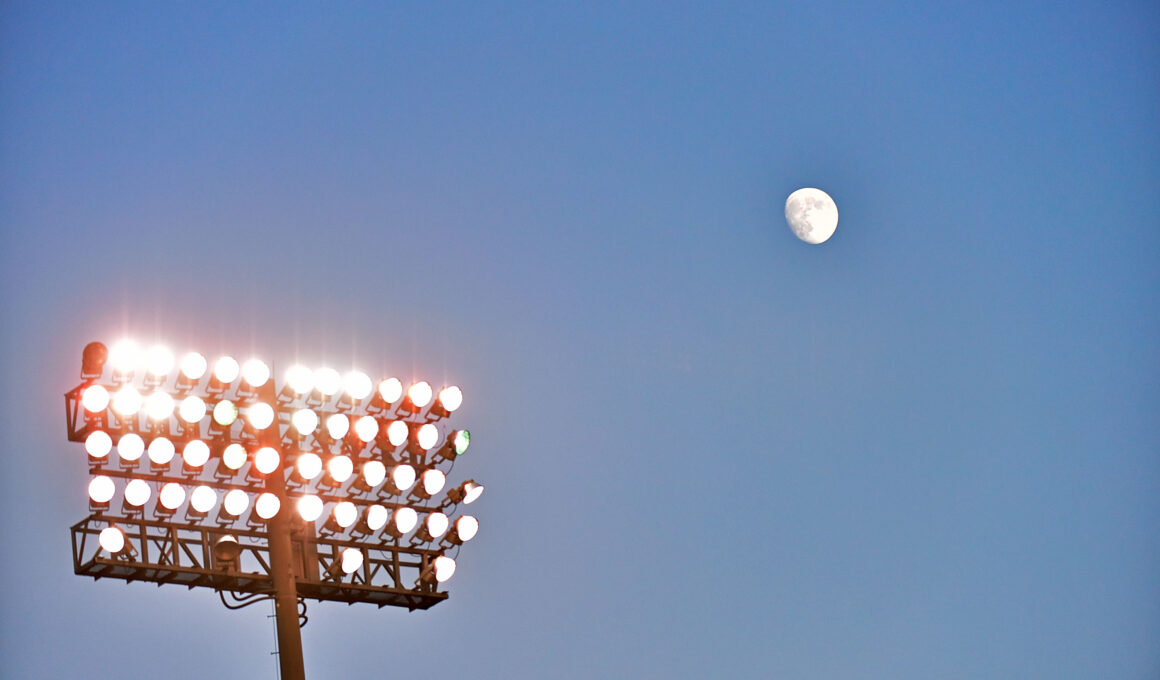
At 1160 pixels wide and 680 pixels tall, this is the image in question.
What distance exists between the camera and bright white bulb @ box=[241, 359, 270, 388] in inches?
767

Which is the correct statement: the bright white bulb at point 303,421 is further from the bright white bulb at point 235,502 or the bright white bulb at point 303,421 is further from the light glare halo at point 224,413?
the bright white bulb at point 235,502

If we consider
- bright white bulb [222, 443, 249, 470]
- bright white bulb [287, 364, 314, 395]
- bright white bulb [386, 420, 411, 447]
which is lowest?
bright white bulb [222, 443, 249, 470]

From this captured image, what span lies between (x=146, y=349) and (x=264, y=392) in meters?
1.67

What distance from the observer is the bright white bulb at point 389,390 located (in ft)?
66.9

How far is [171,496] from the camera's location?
61.6 feet

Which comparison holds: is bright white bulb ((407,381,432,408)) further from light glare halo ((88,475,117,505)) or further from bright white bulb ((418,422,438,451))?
light glare halo ((88,475,117,505))

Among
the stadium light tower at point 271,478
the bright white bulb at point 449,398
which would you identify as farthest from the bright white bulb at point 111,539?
the bright white bulb at point 449,398

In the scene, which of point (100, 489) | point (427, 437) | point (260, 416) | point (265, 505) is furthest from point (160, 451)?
point (427, 437)

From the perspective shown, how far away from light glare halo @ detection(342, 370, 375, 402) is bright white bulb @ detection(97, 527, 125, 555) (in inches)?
146

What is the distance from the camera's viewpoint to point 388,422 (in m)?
20.3

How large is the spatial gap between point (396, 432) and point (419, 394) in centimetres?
72

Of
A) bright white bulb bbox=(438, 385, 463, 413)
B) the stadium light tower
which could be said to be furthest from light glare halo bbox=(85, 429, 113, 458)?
bright white bulb bbox=(438, 385, 463, 413)

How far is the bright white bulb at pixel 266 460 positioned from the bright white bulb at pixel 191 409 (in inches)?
36.8

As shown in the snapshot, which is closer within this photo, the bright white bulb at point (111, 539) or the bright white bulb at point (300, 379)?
the bright white bulb at point (111, 539)
